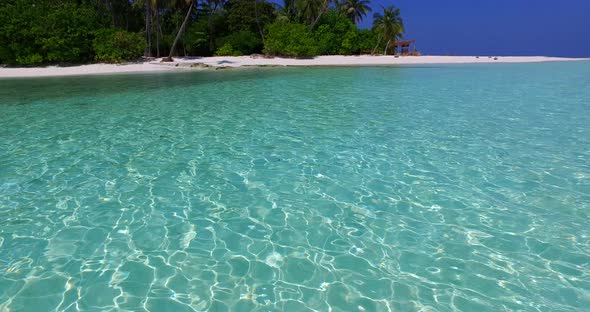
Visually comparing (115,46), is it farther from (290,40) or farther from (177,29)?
(290,40)

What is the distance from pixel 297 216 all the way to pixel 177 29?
4870 centimetres

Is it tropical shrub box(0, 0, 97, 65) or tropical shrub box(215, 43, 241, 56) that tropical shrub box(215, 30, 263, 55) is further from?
tropical shrub box(0, 0, 97, 65)

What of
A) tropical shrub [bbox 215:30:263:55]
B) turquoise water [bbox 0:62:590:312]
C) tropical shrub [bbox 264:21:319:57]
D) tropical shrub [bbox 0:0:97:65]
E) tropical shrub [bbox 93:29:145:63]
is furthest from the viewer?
tropical shrub [bbox 215:30:263:55]

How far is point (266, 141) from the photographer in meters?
9.39

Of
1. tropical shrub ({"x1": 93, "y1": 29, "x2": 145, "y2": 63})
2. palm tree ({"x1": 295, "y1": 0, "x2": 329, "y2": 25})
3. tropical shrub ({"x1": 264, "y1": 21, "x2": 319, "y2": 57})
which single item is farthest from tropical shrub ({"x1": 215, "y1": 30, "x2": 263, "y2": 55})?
tropical shrub ({"x1": 93, "y1": 29, "x2": 145, "y2": 63})

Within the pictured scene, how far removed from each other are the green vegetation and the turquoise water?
26.7 meters

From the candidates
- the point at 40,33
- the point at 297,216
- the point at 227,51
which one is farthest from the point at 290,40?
the point at 297,216

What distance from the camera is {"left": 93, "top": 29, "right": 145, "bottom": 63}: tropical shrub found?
117ft

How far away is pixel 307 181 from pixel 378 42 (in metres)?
56.3

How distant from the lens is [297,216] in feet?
17.9

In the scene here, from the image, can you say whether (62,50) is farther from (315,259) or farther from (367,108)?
(315,259)

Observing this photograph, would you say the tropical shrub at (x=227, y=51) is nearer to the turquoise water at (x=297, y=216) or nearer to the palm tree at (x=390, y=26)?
the palm tree at (x=390, y=26)

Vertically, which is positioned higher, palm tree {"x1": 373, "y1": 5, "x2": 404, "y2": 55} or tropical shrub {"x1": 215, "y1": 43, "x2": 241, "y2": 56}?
palm tree {"x1": 373, "y1": 5, "x2": 404, "y2": 55}

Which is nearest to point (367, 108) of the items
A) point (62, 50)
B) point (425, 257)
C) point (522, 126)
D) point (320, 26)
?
point (522, 126)
